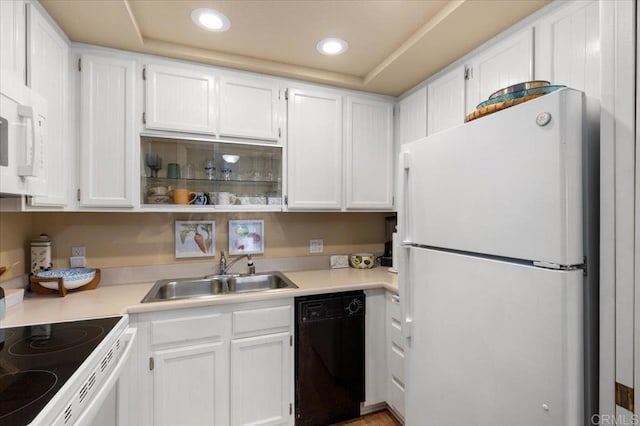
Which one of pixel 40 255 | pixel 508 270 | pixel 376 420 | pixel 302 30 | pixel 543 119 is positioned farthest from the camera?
pixel 376 420

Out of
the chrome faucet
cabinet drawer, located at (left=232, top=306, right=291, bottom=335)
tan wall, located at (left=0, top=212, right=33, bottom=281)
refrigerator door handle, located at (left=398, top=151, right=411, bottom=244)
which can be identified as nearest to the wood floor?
cabinet drawer, located at (left=232, top=306, right=291, bottom=335)

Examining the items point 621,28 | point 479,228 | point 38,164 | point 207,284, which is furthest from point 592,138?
point 207,284

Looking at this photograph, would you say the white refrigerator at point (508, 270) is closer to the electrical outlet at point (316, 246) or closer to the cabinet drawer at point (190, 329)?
the cabinet drawer at point (190, 329)

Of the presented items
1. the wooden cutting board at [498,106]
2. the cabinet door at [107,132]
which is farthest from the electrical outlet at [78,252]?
the wooden cutting board at [498,106]

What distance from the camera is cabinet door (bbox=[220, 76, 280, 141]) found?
80.5 inches

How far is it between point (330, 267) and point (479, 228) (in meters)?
1.64

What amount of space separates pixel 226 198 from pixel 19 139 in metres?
1.15

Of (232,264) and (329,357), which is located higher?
(232,264)

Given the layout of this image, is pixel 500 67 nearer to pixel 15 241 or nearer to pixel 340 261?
pixel 340 261

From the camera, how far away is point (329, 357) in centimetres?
195

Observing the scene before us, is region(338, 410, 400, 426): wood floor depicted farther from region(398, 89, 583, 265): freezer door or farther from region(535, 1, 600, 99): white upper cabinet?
region(535, 1, 600, 99): white upper cabinet

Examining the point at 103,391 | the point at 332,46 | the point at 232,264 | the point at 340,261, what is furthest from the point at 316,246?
the point at 103,391

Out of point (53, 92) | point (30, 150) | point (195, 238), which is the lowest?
point (195, 238)

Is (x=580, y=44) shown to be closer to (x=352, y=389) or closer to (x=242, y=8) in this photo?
(x=242, y=8)
